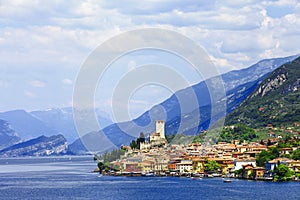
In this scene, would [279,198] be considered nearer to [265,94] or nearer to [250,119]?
[250,119]

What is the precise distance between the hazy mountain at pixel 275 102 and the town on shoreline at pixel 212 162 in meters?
19.6

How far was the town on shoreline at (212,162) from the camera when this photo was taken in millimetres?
67125

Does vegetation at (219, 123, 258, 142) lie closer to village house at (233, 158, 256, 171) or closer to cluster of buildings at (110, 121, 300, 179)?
cluster of buildings at (110, 121, 300, 179)

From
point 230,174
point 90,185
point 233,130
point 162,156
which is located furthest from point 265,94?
point 90,185

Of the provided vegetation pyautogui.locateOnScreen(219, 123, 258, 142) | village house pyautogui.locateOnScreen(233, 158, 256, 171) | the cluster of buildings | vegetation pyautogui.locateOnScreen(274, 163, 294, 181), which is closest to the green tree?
the cluster of buildings

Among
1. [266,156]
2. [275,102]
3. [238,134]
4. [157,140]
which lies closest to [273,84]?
[275,102]

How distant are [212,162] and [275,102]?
52.9 meters

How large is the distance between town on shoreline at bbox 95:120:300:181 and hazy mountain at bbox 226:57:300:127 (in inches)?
771

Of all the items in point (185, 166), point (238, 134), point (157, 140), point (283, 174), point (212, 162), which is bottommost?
point (283, 174)

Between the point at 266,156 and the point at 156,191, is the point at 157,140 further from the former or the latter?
the point at 156,191

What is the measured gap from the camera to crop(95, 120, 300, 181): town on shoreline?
67125 millimetres

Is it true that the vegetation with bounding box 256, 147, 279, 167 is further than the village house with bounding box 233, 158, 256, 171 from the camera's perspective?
No

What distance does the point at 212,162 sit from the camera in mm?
80938

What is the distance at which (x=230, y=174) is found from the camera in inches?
2921
